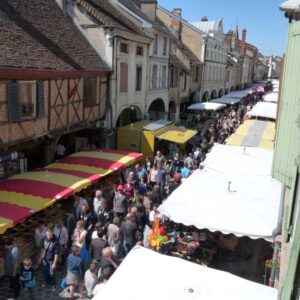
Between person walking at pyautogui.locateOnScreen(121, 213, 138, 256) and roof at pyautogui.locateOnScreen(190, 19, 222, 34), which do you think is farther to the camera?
roof at pyautogui.locateOnScreen(190, 19, 222, 34)

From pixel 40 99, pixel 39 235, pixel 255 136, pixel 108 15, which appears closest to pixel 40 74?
pixel 40 99

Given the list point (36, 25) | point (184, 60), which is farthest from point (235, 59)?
point (36, 25)

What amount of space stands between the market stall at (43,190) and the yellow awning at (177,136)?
3.95 metres

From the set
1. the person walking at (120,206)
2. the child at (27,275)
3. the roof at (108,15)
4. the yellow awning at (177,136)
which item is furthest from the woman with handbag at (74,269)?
the roof at (108,15)

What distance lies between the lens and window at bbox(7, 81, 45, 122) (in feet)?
34.3

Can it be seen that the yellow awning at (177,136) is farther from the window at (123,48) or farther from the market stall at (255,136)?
the window at (123,48)

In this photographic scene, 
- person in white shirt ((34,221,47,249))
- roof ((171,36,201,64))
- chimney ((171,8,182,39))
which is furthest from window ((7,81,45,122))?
chimney ((171,8,182,39))

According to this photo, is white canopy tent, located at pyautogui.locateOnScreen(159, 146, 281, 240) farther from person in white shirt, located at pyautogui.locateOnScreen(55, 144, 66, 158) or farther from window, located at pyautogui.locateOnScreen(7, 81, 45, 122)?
person in white shirt, located at pyautogui.locateOnScreen(55, 144, 66, 158)

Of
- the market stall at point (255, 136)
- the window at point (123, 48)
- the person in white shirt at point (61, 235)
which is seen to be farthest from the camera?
the window at point (123, 48)

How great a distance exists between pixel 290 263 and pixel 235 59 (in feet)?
160

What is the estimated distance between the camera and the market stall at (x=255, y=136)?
14.9 metres

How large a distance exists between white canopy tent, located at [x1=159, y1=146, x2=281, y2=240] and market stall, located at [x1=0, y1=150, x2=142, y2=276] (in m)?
3.09

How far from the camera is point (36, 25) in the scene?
13.6m

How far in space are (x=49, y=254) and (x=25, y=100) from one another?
5318 mm
